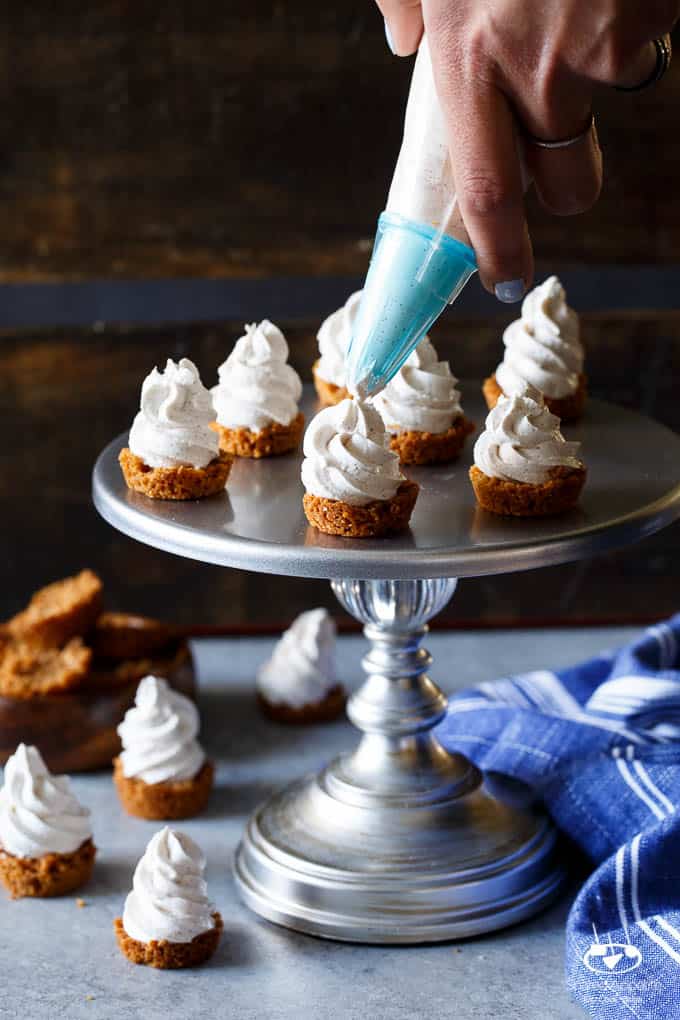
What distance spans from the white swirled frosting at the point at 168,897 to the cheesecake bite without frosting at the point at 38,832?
155 millimetres

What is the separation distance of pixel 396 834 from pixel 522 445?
483mm

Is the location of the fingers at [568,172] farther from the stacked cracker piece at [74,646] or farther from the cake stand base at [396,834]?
the stacked cracker piece at [74,646]

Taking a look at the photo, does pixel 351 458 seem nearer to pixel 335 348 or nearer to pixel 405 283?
pixel 405 283

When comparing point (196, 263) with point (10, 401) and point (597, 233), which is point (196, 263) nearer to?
point (10, 401)

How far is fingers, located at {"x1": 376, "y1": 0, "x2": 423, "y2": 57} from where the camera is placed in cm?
161

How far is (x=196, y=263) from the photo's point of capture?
2646 millimetres

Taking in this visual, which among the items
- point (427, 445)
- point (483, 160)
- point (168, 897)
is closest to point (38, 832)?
point (168, 897)

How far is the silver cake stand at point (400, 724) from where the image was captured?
5.33 feet

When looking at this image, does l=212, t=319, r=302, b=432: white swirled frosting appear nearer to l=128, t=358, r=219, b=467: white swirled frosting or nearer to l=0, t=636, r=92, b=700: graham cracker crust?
l=128, t=358, r=219, b=467: white swirled frosting

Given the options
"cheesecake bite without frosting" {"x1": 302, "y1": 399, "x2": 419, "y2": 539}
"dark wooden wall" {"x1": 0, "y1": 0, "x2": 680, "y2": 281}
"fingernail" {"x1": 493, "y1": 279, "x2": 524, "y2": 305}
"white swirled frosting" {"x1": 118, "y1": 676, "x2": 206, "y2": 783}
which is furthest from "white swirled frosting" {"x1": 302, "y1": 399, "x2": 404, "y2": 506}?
"dark wooden wall" {"x1": 0, "y1": 0, "x2": 680, "y2": 281}

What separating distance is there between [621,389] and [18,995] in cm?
151

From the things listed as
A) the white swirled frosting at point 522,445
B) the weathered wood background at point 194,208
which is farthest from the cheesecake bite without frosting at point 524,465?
the weathered wood background at point 194,208

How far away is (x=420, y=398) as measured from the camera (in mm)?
1912

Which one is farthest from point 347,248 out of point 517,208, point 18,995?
point 18,995
